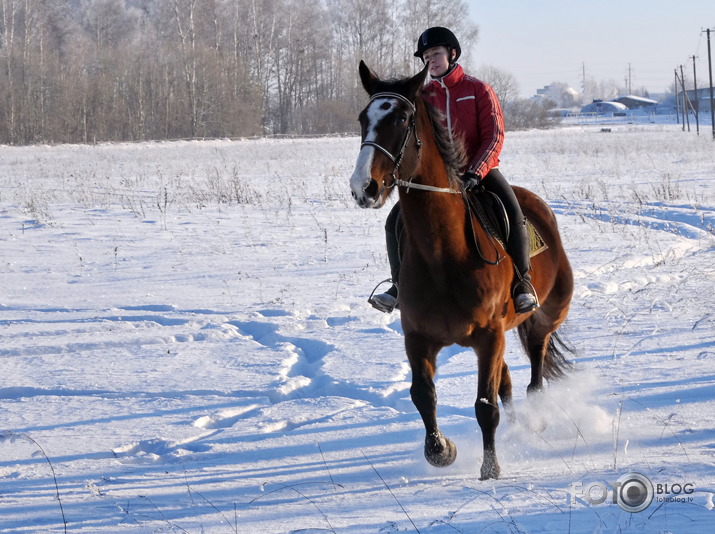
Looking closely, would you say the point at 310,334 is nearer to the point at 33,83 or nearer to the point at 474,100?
the point at 474,100

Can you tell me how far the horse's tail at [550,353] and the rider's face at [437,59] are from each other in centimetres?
209

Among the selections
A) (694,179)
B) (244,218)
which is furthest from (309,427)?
(694,179)

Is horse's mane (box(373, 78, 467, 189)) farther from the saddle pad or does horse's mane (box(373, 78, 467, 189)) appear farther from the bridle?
the saddle pad

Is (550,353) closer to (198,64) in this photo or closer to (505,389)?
(505,389)

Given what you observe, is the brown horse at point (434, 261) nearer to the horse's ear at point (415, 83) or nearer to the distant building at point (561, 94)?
the horse's ear at point (415, 83)

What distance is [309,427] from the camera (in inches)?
191

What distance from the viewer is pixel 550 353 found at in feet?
19.0

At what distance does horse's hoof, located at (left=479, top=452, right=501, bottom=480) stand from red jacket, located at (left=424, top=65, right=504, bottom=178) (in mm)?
1650

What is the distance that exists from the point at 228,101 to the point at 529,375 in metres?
52.5

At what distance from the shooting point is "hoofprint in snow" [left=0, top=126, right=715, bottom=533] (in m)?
3.51

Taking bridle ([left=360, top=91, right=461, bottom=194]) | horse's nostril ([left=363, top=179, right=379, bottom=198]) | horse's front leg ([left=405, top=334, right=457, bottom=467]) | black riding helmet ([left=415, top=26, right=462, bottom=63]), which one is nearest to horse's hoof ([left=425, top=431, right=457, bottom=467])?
horse's front leg ([left=405, top=334, right=457, bottom=467])

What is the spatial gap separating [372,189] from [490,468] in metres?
1.72

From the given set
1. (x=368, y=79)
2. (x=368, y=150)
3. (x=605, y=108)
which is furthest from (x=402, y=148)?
(x=605, y=108)

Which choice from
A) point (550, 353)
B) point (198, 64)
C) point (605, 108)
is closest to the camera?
point (550, 353)
